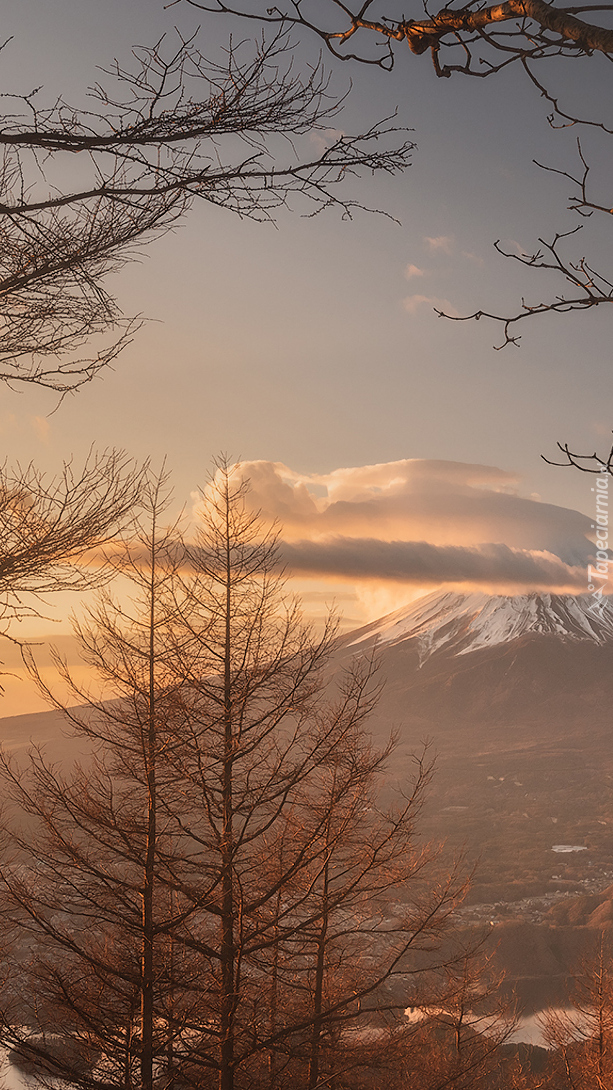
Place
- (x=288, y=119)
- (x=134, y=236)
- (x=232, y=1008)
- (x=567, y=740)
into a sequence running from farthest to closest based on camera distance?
(x=567, y=740) → (x=232, y=1008) → (x=134, y=236) → (x=288, y=119)

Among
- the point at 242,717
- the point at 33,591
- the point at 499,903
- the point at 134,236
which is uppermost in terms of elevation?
the point at 134,236

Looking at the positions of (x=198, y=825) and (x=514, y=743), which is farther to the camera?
(x=514, y=743)

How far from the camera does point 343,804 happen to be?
8047mm

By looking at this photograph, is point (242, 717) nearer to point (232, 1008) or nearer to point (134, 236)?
point (232, 1008)

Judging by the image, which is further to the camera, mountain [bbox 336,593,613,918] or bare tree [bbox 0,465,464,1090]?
mountain [bbox 336,593,613,918]

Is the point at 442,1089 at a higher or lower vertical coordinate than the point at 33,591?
lower

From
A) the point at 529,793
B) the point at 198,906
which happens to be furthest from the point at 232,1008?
the point at 529,793

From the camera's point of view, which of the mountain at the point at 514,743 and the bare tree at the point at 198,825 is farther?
the mountain at the point at 514,743

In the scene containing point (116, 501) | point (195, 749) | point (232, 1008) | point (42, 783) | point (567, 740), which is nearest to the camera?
point (116, 501)

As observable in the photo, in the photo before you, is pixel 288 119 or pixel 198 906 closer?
pixel 288 119

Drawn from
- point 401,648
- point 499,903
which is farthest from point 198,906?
point 401,648

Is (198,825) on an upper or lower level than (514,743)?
lower

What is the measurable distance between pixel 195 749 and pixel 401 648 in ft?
611

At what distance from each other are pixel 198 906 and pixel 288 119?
19.5 ft
